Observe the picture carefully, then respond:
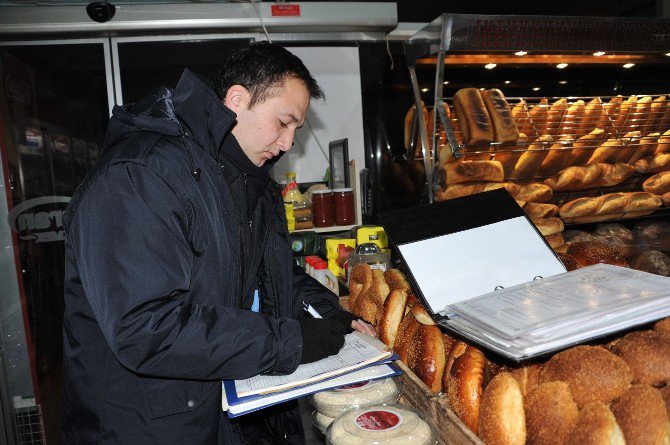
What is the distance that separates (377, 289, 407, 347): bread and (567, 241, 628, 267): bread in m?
0.58

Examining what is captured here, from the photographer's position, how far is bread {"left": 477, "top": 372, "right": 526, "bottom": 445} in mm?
901

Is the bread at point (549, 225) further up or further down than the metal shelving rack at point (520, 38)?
further down

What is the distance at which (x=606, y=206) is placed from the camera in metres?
2.54

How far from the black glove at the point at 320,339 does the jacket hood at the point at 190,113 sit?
564 mm

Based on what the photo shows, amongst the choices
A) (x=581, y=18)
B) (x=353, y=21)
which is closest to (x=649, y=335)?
(x=581, y=18)

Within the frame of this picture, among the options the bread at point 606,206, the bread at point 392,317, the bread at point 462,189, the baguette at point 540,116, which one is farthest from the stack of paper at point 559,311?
the baguette at point 540,116

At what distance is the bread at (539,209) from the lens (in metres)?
2.46

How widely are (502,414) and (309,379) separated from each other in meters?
0.42

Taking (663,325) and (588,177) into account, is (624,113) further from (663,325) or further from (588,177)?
(663,325)

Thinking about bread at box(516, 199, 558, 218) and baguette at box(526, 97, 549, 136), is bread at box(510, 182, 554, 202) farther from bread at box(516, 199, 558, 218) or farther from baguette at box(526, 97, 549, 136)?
baguette at box(526, 97, 549, 136)

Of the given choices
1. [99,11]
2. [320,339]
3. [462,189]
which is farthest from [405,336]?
[99,11]

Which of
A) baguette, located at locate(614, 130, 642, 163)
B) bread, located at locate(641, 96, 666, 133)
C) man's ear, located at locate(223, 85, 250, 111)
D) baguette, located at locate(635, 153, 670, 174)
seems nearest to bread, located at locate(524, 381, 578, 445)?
man's ear, located at locate(223, 85, 250, 111)

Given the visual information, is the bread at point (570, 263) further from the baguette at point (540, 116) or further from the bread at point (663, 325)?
the baguette at point (540, 116)

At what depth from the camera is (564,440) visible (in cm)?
85
